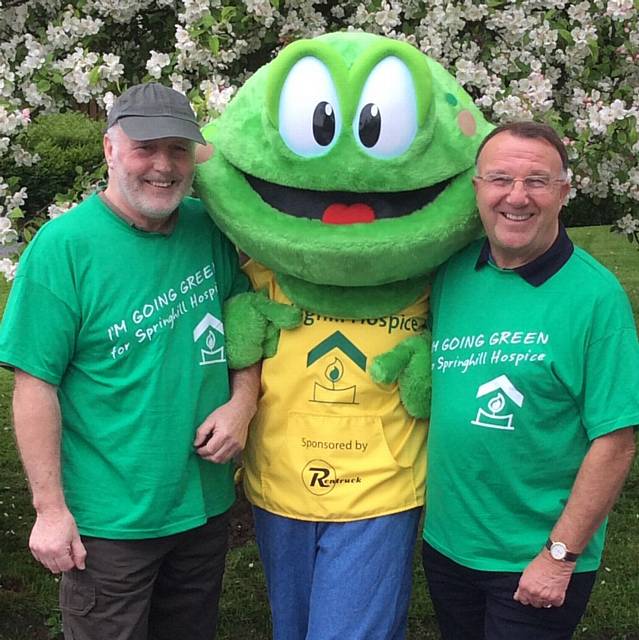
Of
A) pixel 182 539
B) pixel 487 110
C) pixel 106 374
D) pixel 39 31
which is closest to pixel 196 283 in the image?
pixel 106 374

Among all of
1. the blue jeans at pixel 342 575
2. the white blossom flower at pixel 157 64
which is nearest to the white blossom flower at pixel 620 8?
the white blossom flower at pixel 157 64

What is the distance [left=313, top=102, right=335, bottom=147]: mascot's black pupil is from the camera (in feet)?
8.38

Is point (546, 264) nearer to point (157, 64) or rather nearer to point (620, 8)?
point (620, 8)

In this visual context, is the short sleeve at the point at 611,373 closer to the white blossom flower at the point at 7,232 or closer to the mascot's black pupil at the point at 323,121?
the mascot's black pupil at the point at 323,121

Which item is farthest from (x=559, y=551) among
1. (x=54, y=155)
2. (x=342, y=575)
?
(x=54, y=155)

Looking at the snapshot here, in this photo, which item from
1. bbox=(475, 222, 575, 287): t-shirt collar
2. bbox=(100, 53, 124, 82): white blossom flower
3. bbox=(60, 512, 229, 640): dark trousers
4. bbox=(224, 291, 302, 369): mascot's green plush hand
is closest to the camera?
bbox=(475, 222, 575, 287): t-shirt collar

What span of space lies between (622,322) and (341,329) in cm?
81

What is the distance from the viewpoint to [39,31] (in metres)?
4.00

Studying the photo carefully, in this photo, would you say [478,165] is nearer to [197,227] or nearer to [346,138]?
[346,138]

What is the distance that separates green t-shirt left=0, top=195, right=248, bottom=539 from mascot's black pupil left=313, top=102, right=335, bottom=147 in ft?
1.72

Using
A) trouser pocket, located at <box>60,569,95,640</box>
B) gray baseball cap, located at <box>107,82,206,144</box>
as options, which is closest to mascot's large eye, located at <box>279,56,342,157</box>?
gray baseball cap, located at <box>107,82,206,144</box>

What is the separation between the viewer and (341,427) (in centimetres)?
279

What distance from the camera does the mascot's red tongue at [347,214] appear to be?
2.62 m

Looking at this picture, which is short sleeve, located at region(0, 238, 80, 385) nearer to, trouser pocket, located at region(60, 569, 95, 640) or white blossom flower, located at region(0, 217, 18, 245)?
trouser pocket, located at region(60, 569, 95, 640)
